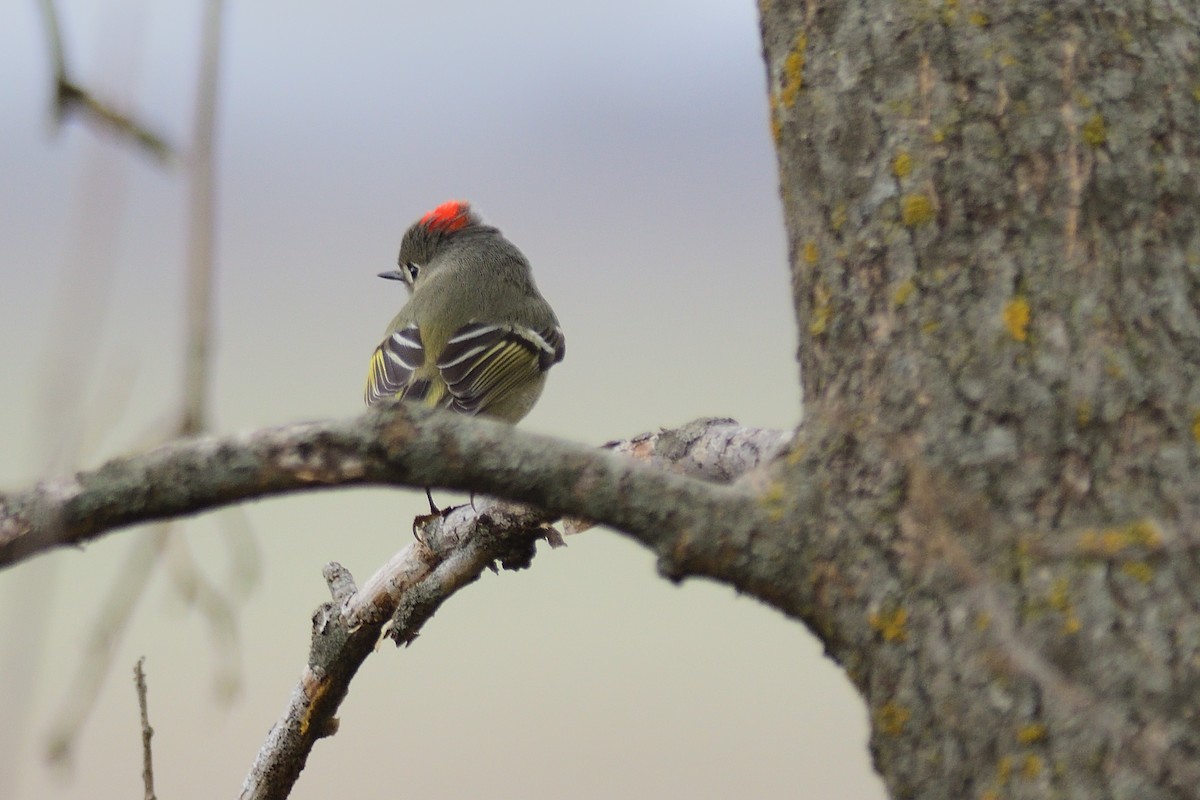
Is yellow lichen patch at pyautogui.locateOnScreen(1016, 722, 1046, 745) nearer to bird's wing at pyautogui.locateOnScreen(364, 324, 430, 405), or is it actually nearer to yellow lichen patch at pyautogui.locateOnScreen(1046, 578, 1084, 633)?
yellow lichen patch at pyautogui.locateOnScreen(1046, 578, 1084, 633)

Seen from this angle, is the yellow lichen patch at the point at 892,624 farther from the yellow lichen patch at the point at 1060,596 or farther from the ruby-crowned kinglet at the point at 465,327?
the ruby-crowned kinglet at the point at 465,327

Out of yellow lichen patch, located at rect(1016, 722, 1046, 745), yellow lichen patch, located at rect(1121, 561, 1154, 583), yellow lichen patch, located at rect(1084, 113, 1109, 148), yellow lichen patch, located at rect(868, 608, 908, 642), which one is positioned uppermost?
yellow lichen patch, located at rect(1084, 113, 1109, 148)

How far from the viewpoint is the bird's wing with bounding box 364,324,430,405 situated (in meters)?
4.35

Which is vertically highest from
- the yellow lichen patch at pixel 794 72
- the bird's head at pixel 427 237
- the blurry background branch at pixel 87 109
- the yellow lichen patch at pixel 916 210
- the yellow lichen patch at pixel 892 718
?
the bird's head at pixel 427 237

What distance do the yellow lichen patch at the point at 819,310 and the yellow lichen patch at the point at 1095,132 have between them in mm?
326

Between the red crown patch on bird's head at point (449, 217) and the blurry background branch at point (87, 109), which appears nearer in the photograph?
the blurry background branch at point (87, 109)

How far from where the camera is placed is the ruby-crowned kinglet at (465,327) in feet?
14.3

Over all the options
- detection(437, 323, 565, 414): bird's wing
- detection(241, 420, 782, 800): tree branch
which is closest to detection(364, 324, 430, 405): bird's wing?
detection(437, 323, 565, 414): bird's wing

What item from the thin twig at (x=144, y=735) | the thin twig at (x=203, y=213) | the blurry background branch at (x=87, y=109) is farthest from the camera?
the thin twig at (x=144, y=735)

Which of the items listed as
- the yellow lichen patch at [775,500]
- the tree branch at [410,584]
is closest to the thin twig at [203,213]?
the yellow lichen patch at [775,500]

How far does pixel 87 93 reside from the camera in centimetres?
129

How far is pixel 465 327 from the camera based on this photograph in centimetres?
468

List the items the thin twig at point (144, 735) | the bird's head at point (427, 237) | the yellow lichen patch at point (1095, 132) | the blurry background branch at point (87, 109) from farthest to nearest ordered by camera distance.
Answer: the bird's head at point (427, 237), the thin twig at point (144, 735), the yellow lichen patch at point (1095, 132), the blurry background branch at point (87, 109)

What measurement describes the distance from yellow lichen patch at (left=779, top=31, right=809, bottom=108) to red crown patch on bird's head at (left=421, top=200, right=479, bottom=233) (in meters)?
4.16
